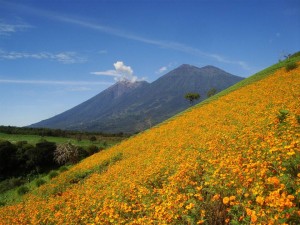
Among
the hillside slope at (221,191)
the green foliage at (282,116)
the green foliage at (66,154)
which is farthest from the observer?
the green foliage at (66,154)

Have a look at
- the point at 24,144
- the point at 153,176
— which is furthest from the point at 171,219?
the point at 24,144

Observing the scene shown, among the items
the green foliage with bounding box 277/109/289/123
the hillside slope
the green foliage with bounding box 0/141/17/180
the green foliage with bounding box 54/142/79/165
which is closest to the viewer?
the hillside slope

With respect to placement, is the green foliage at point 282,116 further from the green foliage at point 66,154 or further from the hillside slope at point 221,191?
the green foliage at point 66,154

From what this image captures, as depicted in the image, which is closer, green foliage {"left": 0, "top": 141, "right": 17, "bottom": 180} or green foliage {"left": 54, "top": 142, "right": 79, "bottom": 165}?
green foliage {"left": 54, "top": 142, "right": 79, "bottom": 165}

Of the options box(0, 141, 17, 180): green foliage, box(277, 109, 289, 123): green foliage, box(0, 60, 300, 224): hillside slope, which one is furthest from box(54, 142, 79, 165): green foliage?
box(277, 109, 289, 123): green foliage

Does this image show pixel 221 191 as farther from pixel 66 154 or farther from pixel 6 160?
pixel 6 160

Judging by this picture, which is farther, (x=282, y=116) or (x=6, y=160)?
(x=6, y=160)

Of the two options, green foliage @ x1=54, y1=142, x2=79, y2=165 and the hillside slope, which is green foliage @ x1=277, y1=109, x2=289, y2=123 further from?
green foliage @ x1=54, y1=142, x2=79, y2=165

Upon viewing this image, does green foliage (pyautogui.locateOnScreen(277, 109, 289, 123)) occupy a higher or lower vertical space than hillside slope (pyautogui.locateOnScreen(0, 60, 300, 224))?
higher

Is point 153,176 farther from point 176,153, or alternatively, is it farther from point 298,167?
point 298,167

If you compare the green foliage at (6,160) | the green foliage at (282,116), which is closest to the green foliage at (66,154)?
the green foliage at (6,160)

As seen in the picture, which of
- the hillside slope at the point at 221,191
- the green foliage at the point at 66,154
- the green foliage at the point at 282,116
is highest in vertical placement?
the green foliage at the point at 282,116

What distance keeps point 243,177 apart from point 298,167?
1.44m

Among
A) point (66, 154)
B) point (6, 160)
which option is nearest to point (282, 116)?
point (66, 154)
